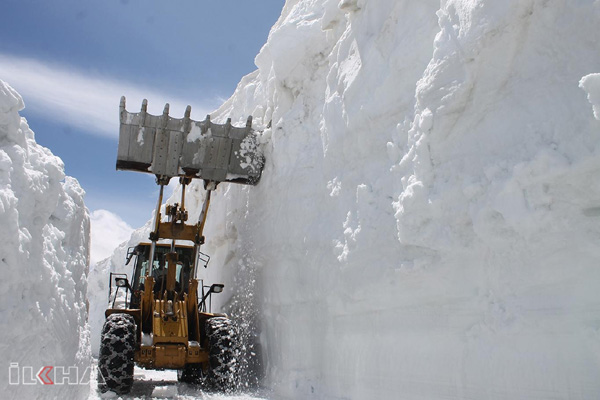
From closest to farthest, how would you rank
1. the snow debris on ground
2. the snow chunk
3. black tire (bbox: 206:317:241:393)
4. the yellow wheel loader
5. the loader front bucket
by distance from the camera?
the snow chunk
the snow debris on ground
the yellow wheel loader
black tire (bbox: 206:317:241:393)
the loader front bucket

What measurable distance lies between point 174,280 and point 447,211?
5.20 m

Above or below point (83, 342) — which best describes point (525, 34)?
above

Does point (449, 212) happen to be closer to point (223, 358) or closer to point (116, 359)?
point (223, 358)

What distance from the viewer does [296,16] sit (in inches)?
402

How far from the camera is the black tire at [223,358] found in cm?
814

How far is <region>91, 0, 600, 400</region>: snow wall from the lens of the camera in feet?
14.2

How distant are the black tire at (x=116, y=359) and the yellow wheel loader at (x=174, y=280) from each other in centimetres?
1

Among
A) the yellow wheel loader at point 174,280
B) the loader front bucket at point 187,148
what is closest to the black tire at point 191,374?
the yellow wheel loader at point 174,280

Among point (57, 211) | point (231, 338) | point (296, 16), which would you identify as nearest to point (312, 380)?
point (231, 338)

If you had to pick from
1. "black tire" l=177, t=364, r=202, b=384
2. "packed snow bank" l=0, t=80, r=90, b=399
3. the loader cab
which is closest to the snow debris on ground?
"black tire" l=177, t=364, r=202, b=384

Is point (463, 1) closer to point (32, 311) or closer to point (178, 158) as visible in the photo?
point (32, 311)

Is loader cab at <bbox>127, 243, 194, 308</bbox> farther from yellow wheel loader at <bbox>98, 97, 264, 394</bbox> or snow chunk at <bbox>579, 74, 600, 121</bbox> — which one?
snow chunk at <bbox>579, 74, 600, 121</bbox>

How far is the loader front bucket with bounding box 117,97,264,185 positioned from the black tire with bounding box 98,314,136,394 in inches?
117

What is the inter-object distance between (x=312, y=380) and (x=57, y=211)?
12.8 ft
